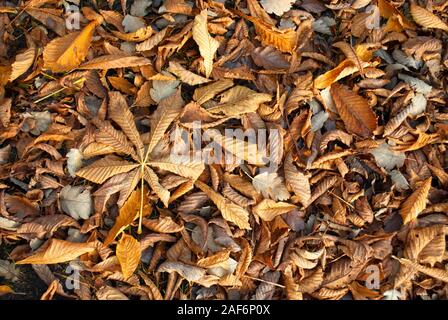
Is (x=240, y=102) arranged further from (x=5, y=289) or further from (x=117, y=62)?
(x=5, y=289)

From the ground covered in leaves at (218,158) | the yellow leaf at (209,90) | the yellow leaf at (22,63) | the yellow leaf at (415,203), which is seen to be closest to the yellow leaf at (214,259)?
the ground covered in leaves at (218,158)

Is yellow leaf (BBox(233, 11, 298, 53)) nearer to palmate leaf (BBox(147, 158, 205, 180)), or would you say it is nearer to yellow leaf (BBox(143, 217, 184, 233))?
palmate leaf (BBox(147, 158, 205, 180))

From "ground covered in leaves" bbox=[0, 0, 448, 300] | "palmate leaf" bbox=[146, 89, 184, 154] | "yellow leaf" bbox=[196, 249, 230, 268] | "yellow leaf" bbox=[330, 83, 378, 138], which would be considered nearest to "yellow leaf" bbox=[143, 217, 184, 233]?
"ground covered in leaves" bbox=[0, 0, 448, 300]

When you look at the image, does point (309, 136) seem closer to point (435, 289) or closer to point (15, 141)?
point (435, 289)

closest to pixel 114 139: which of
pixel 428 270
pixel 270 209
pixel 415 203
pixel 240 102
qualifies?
pixel 240 102

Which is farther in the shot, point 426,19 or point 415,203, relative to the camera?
point 426,19

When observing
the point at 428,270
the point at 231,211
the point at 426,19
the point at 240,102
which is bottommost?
the point at 428,270

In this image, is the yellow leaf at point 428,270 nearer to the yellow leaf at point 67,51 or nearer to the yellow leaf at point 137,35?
the yellow leaf at point 137,35
